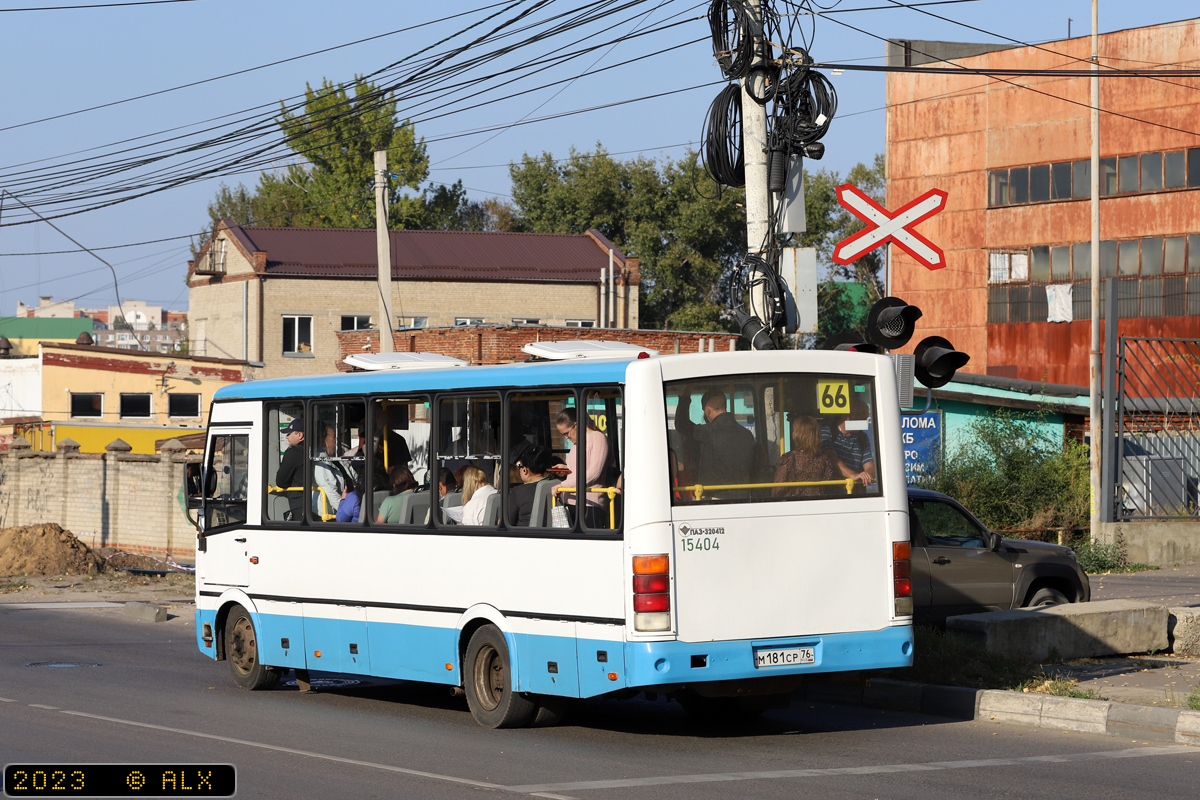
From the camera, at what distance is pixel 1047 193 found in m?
53.1

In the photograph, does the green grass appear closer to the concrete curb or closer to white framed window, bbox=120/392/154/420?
the concrete curb

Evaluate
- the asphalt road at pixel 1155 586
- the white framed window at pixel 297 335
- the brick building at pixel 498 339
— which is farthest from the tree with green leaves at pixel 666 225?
the asphalt road at pixel 1155 586

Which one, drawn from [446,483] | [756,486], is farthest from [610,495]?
[446,483]

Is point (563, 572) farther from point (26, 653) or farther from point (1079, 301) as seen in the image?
point (1079, 301)

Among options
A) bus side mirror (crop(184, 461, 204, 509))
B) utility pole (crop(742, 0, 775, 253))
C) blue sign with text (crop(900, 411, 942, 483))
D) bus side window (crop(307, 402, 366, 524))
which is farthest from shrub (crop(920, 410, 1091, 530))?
bus side window (crop(307, 402, 366, 524))

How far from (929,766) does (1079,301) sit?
45.8m

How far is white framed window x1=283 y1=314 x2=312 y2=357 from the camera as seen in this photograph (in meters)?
59.9

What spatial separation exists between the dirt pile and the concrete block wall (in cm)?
297

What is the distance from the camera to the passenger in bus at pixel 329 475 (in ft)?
41.0

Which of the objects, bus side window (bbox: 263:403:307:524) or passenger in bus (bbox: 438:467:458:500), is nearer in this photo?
passenger in bus (bbox: 438:467:458:500)

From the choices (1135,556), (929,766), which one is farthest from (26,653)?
(1135,556)

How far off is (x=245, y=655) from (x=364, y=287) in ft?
160

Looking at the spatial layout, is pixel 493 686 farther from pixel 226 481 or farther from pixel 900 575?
pixel 226 481

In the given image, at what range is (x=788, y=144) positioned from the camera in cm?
1411
